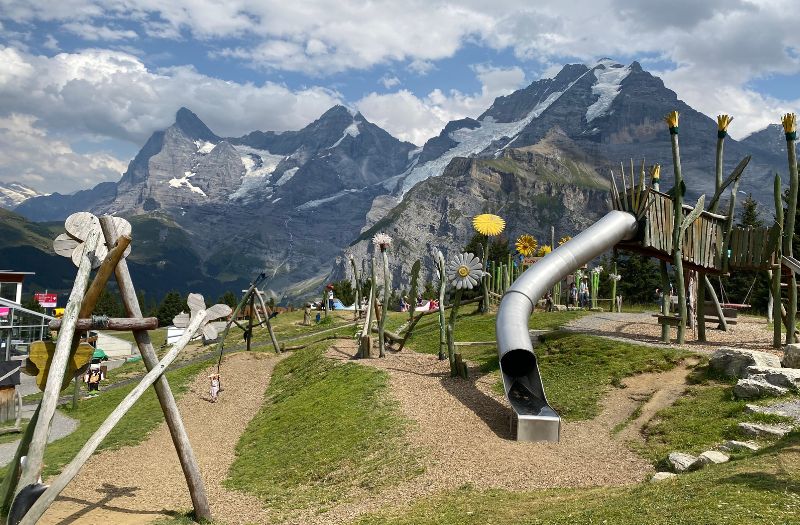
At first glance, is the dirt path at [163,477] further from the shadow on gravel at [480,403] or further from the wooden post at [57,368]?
the shadow on gravel at [480,403]

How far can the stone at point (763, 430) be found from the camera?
41.1 feet

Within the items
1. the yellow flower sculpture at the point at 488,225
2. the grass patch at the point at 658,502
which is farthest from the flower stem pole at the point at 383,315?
the grass patch at the point at 658,502

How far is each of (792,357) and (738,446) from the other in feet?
21.9

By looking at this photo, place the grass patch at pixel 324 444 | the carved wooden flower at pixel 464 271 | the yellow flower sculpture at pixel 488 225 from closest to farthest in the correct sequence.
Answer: the grass patch at pixel 324 444 < the carved wooden flower at pixel 464 271 < the yellow flower sculpture at pixel 488 225

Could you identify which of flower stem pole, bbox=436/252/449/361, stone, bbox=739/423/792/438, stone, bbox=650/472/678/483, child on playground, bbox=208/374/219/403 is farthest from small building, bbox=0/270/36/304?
stone, bbox=739/423/792/438

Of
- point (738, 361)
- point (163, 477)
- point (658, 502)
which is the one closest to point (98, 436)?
point (163, 477)

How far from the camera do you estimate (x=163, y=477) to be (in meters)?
15.2

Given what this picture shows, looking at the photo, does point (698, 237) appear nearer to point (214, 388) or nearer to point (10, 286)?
point (214, 388)

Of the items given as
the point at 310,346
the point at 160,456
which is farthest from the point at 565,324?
the point at 160,456

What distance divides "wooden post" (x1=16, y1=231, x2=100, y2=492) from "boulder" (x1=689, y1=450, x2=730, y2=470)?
10791mm

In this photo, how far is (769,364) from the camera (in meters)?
16.6

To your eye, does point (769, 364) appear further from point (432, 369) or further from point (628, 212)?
point (432, 369)

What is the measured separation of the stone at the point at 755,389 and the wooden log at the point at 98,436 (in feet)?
41.0

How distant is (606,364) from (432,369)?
6187 mm
